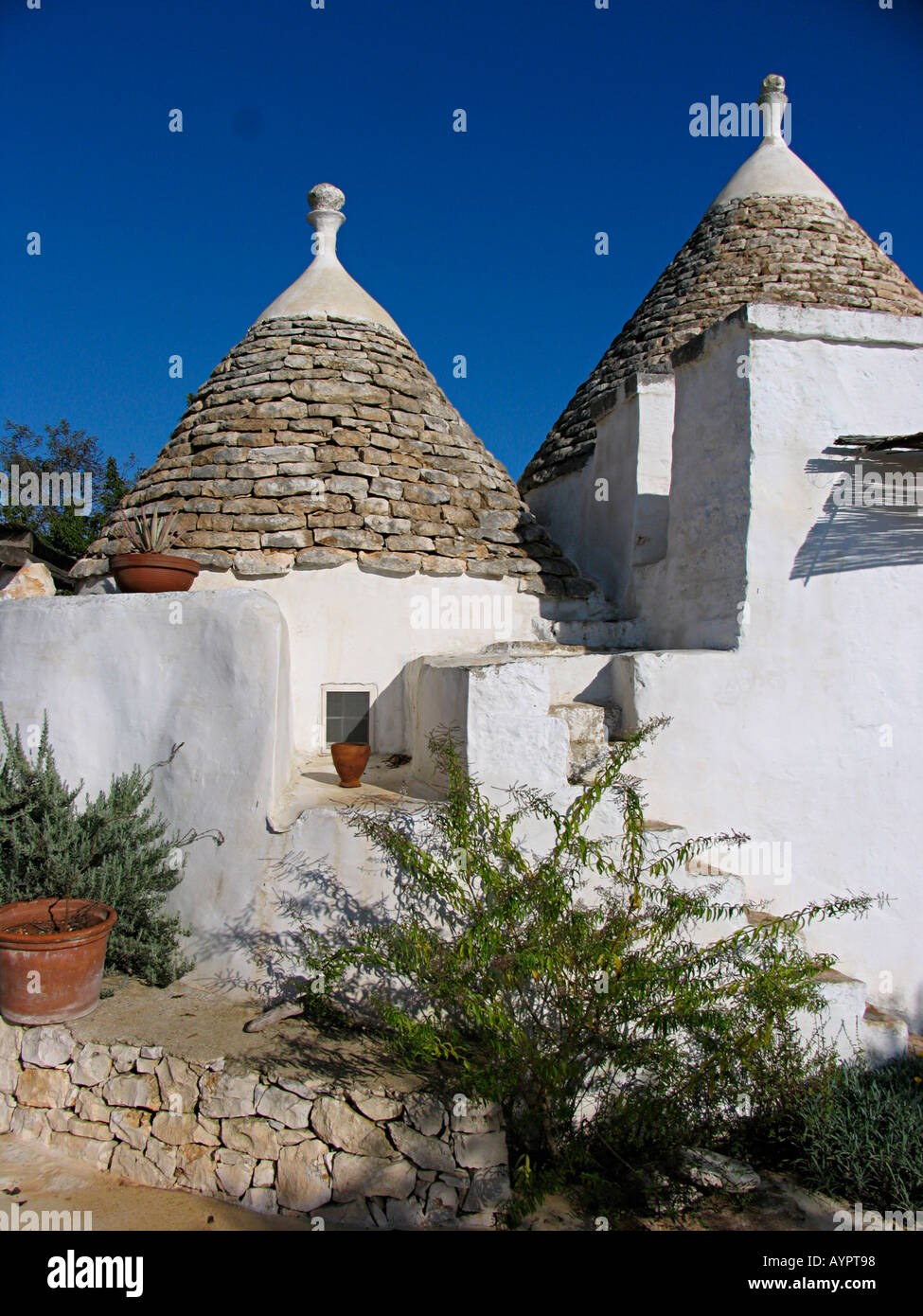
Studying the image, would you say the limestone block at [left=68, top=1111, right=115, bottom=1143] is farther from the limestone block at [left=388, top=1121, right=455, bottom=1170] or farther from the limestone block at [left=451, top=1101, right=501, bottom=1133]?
the limestone block at [left=451, top=1101, right=501, bottom=1133]

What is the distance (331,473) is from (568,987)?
4785mm

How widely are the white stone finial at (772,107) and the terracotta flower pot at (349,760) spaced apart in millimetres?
9803

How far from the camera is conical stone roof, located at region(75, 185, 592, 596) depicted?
22.1 ft

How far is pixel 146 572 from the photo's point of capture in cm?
570

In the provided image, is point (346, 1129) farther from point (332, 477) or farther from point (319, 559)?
point (332, 477)

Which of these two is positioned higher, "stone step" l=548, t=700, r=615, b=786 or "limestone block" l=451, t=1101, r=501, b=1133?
"stone step" l=548, t=700, r=615, b=786

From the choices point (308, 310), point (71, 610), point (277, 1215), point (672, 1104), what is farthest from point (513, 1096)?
point (308, 310)

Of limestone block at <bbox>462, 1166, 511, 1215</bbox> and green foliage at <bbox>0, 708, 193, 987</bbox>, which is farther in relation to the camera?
green foliage at <bbox>0, 708, 193, 987</bbox>

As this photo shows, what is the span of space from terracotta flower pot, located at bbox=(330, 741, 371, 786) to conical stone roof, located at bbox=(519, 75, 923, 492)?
15.3ft

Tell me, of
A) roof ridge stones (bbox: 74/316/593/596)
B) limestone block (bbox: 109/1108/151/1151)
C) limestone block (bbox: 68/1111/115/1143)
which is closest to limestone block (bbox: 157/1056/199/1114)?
limestone block (bbox: 109/1108/151/1151)

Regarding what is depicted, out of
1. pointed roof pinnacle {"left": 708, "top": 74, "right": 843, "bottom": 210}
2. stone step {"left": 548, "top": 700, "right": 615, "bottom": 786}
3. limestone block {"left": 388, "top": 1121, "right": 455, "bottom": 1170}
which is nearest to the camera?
limestone block {"left": 388, "top": 1121, "right": 455, "bottom": 1170}

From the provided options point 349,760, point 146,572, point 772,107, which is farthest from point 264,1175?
point 772,107

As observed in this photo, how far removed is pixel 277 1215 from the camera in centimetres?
368

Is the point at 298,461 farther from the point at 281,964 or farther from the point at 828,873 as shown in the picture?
the point at 828,873
